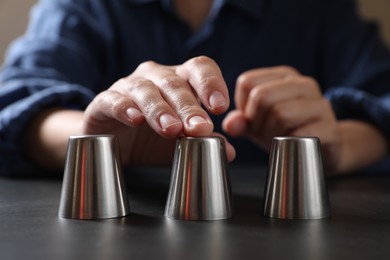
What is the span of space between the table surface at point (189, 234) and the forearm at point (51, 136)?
24 centimetres

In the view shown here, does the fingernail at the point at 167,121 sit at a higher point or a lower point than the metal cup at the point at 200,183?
higher

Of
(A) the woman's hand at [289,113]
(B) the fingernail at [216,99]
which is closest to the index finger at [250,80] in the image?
(A) the woman's hand at [289,113]

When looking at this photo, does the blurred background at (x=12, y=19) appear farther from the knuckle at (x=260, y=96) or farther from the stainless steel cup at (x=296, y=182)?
the stainless steel cup at (x=296, y=182)

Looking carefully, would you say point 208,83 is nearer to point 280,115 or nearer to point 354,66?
point 280,115

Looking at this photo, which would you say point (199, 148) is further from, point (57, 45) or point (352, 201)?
point (57, 45)

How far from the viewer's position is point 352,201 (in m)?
0.61

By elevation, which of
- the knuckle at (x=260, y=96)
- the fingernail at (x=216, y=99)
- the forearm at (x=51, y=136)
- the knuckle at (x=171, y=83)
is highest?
the knuckle at (x=260, y=96)

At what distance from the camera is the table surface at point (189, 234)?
1.16ft

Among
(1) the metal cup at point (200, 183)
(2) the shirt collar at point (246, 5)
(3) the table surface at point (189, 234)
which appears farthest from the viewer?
(2) the shirt collar at point (246, 5)

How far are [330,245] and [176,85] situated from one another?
0.92 feet

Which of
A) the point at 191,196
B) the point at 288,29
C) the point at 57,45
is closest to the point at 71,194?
the point at 191,196

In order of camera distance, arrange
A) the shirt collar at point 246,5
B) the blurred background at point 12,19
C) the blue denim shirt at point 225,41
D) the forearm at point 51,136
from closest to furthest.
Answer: the forearm at point 51,136
the blue denim shirt at point 225,41
the shirt collar at point 246,5
the blurred background at point 12,19

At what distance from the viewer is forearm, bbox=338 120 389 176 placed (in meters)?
0.96

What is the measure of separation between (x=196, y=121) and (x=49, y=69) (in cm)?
65
